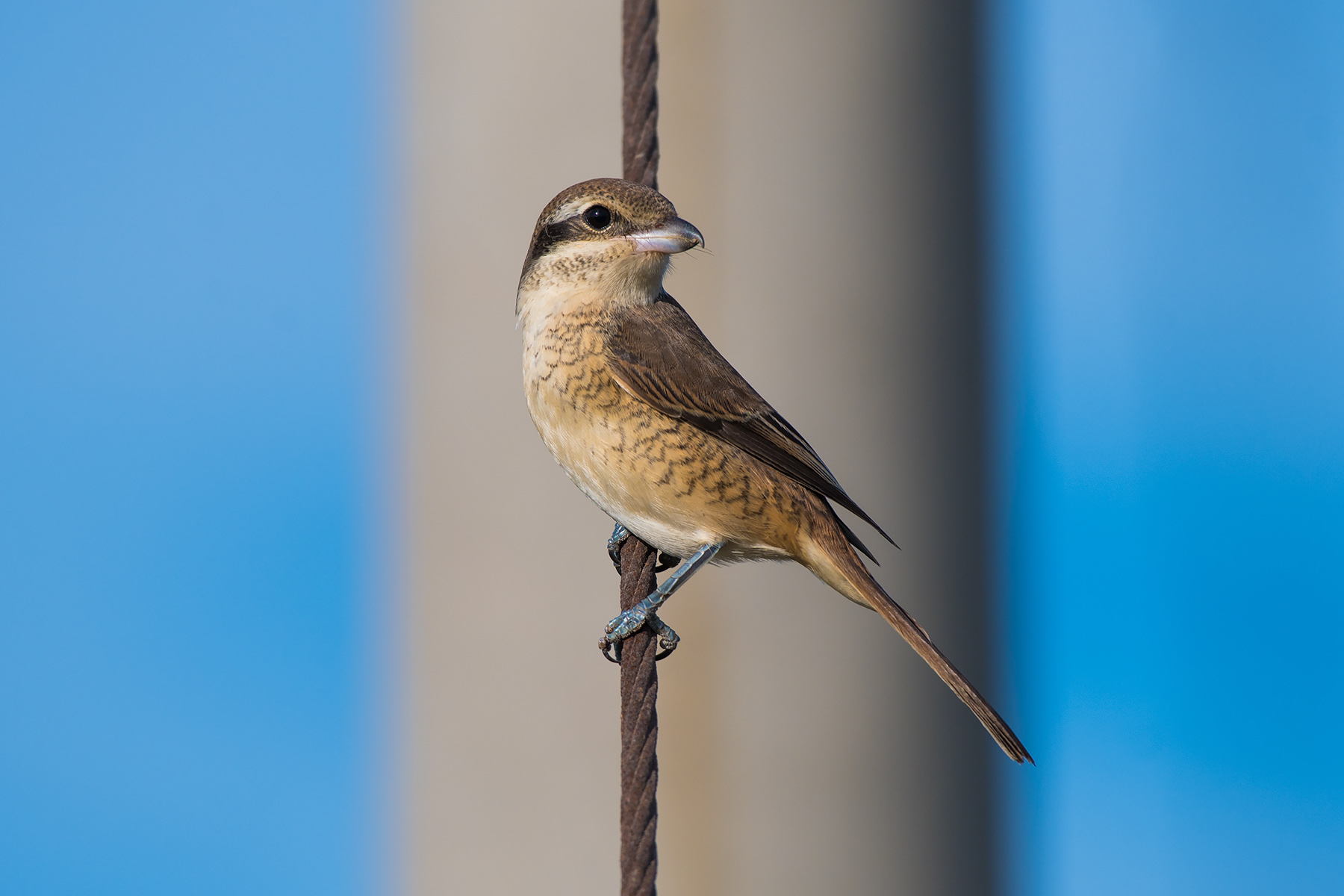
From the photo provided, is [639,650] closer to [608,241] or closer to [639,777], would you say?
[639,777]

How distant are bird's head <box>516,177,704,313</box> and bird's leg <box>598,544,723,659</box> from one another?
2.29ft

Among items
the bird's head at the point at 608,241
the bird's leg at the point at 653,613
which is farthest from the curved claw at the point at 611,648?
the bird's head at the point at 608,241

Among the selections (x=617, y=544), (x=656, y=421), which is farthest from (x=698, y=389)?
(x=617, y=544)

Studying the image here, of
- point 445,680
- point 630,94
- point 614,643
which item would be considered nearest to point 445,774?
point 445,680

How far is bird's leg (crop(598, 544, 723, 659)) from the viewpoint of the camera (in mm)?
2277

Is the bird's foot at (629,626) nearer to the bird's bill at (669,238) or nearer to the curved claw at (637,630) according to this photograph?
the curved claw at (637,630)

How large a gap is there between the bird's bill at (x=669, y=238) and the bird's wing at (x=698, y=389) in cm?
20

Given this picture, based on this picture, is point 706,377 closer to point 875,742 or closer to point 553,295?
point 553,295

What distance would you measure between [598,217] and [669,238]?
0.68 ft

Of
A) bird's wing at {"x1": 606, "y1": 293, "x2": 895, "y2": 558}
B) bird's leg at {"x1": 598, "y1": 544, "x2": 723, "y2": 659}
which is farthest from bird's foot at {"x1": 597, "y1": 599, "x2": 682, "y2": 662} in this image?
bird's wing at {"x1": 606, "y1": 293, "x2": 895, "y2": 558}

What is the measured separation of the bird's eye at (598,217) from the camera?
8.30ft

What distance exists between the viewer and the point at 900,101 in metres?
7.25

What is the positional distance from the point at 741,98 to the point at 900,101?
144 cm

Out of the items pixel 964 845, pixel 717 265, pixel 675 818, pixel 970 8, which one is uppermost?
pixel 970 8
